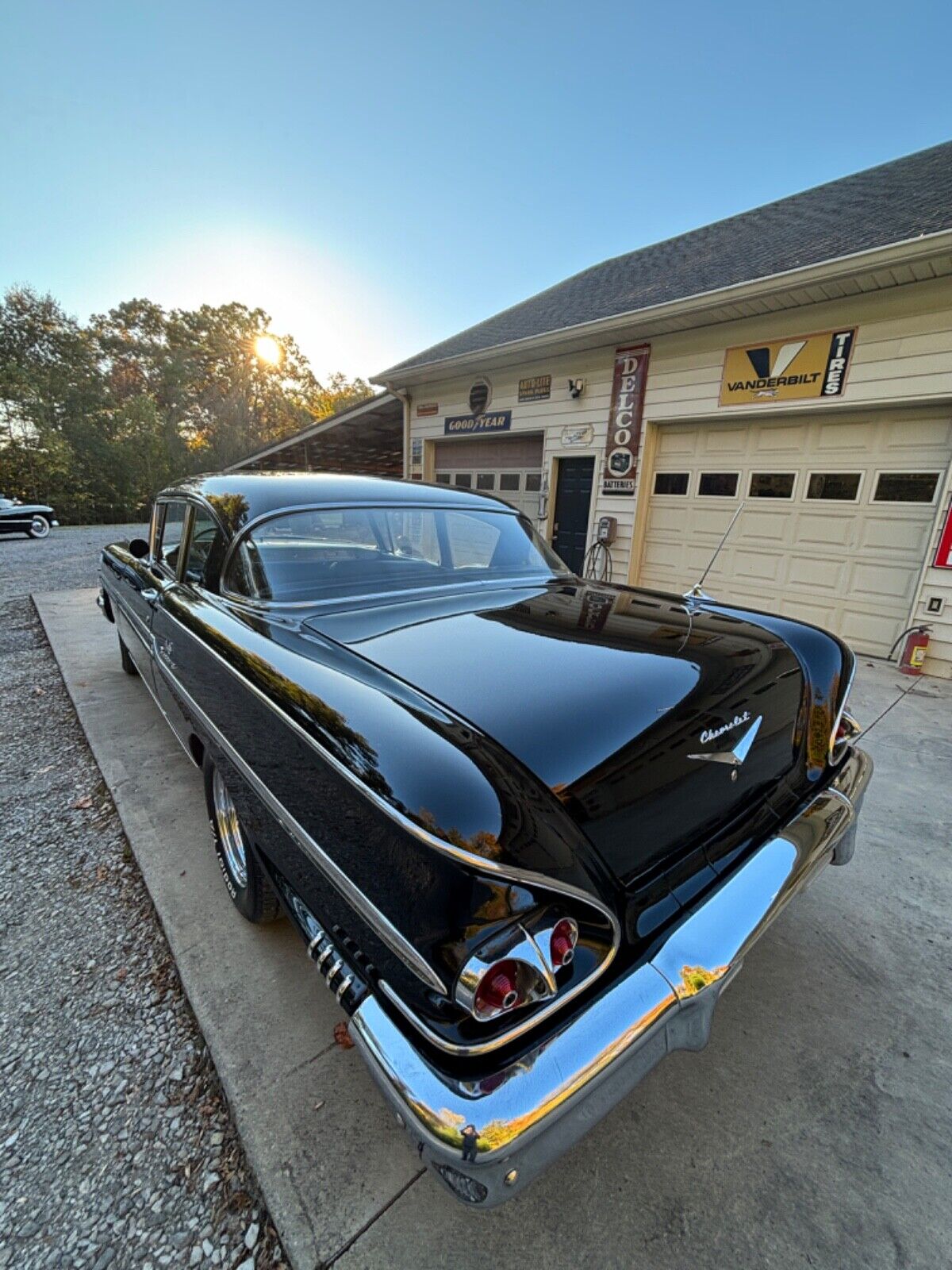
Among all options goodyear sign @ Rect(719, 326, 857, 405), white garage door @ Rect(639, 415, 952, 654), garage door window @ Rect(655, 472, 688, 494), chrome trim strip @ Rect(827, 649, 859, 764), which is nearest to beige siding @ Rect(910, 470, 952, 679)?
white garage door @ Rect(639, 415, 952, 654)

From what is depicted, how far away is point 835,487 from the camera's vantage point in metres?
5.28

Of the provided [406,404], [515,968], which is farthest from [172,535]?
[406,404]

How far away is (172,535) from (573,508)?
18.4ft

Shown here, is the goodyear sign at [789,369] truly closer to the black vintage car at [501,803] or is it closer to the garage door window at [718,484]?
the garage door window at [718,484]

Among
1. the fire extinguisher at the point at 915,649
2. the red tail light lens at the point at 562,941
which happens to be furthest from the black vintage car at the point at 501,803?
the fire extinguisher at the point at 915,649

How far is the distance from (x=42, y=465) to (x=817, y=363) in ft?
87.6

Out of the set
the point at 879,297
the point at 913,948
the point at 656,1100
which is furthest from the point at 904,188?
the point at 656,1100

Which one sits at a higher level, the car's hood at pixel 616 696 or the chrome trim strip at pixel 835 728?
the car's hood at pixel 616 696

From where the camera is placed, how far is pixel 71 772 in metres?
3.07

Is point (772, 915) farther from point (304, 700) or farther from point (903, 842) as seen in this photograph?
point (903, 842)

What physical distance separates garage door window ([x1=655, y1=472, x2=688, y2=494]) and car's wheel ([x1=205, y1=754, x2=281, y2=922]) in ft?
19.9

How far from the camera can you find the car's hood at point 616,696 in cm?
116

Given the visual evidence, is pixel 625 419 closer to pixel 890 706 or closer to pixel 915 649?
pixel 915 649

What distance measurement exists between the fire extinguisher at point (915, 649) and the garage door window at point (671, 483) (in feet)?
9.02
